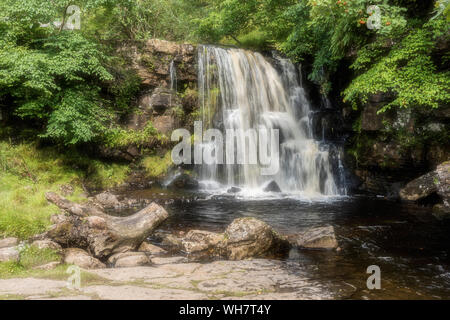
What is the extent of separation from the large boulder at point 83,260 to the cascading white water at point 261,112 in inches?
348

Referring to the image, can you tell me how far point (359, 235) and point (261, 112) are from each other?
8.77 metres

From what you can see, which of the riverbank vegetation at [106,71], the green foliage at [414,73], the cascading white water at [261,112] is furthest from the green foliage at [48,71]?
the green foliage at [414,73]

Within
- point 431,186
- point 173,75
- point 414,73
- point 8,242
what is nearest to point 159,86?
point 173,75

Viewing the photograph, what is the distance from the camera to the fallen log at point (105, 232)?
6.23 meters

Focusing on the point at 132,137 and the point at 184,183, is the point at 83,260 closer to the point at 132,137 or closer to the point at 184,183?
the point at 184,183

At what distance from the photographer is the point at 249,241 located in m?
6.28

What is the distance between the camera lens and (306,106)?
1641cm

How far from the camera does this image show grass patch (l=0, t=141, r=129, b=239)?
692cm

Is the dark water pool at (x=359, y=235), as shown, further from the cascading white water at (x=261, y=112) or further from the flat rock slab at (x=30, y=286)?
the flat rock slab at (x=30, y=286)

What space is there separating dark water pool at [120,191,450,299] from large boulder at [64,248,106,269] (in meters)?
2.87

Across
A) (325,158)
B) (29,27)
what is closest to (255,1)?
(325,158)

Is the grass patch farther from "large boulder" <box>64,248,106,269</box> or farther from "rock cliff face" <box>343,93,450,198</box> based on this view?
"rock cliff face" <box>343,93,450,198</box>
